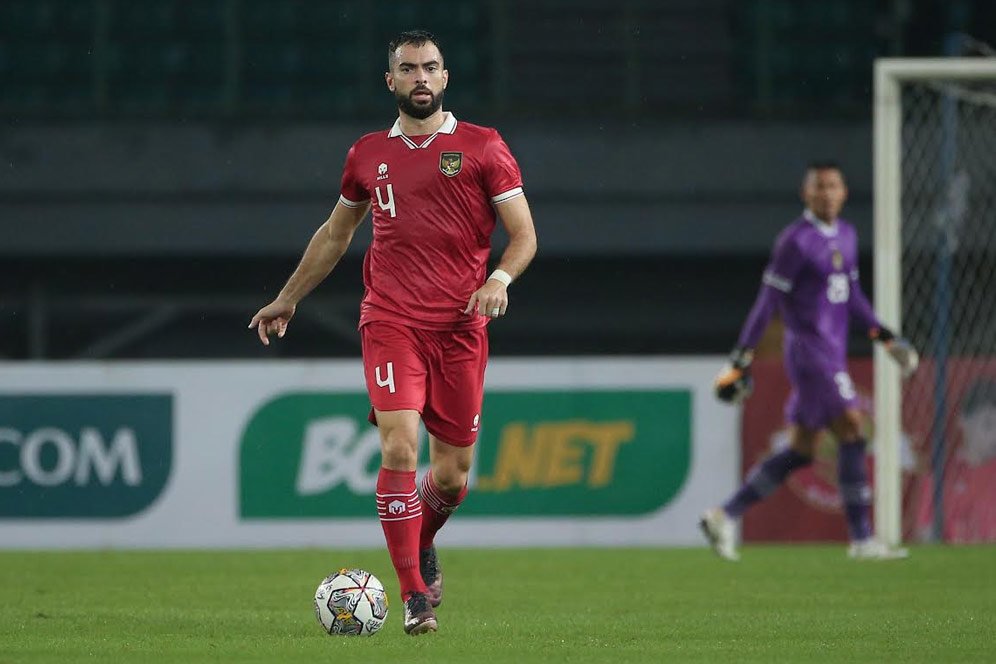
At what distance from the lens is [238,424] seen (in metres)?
10.4

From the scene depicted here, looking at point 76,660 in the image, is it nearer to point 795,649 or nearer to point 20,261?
point 795,649

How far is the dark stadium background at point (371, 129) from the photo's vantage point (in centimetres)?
1442

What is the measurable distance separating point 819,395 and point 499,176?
3.72 meters

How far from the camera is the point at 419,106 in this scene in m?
5.72

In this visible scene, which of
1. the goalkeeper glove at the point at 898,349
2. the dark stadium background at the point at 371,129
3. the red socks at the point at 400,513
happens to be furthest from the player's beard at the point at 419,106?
the dark stadium background at the point at 371,129

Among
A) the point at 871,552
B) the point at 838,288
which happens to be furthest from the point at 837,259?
the point at 871,552

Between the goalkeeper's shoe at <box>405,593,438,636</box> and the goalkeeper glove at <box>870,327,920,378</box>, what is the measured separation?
13.4 feet

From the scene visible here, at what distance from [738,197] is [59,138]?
532 cm

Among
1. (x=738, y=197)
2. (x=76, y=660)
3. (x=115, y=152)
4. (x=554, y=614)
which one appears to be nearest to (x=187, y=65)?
(x=115, y=152)

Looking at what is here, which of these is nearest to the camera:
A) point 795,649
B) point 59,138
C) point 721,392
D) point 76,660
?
point 76,660

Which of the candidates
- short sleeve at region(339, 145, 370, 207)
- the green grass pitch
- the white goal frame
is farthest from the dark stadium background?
short sleeve at region(339, 145, 370, 207)

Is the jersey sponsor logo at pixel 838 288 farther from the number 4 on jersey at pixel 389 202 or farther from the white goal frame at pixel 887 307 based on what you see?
the number 4 on jersey at pixel 389 202

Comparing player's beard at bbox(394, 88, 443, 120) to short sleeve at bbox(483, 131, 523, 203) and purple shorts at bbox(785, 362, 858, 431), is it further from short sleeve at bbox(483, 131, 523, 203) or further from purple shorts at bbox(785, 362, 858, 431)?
purple shorts at bbox(785, 362, 858, 431)

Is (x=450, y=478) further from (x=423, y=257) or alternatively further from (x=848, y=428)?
(x=848, y=428)
